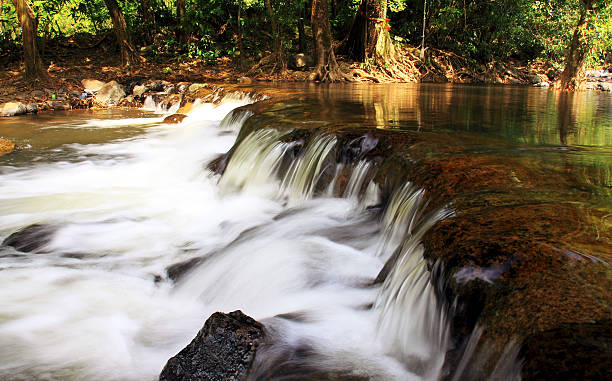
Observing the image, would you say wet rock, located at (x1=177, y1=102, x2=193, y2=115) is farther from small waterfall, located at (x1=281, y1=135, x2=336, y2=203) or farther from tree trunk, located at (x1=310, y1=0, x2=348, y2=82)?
small waterfall, located at (x1=281, y1=135, x2=336, y2=203)

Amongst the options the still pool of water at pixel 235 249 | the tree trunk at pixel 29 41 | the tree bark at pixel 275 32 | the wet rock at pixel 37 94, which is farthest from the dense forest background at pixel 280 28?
the still pool of water at pixel 235 249

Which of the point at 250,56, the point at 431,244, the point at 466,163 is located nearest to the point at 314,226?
the point at 466,163

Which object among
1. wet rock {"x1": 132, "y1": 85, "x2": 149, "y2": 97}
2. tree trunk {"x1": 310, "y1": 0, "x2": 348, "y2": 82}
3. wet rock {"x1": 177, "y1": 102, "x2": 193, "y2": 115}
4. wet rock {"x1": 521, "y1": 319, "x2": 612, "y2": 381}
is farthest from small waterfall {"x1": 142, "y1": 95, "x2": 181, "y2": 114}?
wet rock {"x1": 521, "y1": 319, "x2": 612, "y2": 381}

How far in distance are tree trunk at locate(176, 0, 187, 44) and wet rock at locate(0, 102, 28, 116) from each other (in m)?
9.34

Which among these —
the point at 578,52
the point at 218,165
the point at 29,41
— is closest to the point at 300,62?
the point at 29,41

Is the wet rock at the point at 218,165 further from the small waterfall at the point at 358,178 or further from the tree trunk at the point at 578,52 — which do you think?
the tree trunk at the point at 578,52

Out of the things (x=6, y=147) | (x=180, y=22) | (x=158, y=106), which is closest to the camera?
Answer: (x=6, y=147)

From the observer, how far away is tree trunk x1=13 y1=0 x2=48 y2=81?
1499cm

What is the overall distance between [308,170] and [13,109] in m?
11.4

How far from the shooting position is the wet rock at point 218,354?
209 centimetres

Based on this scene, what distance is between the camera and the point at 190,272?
Result: 13.3 feet

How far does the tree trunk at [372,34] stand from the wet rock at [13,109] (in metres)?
12.2

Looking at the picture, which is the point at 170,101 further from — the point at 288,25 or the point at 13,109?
the point at 288,25

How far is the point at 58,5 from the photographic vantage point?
1978 cm
